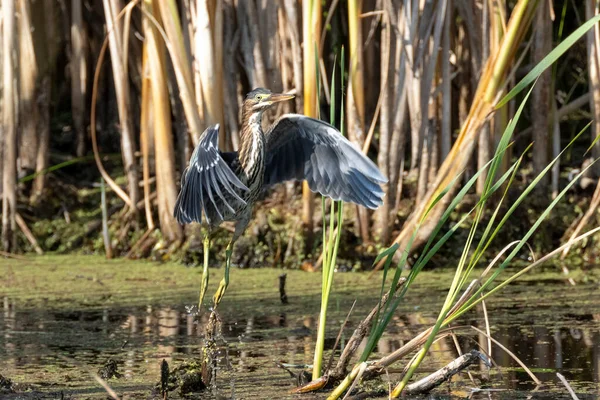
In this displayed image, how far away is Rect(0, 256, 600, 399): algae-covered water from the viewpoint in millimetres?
3881

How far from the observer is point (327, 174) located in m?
4.37

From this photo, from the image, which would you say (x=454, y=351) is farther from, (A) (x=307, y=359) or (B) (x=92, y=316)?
(B) (x=92, y=316)

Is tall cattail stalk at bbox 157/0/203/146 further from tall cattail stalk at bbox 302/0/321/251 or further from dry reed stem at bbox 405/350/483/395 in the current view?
dry reed stem at bbox 405/350/483/395

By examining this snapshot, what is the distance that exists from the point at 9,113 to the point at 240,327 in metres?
2.49

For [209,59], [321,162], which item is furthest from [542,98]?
[321,162]

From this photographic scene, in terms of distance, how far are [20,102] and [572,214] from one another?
3625 millimetres

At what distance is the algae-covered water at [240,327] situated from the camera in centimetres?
388

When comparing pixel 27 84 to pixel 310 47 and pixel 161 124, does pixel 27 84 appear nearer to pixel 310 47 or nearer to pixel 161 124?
pixel 161 124

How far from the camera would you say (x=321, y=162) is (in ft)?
14.6

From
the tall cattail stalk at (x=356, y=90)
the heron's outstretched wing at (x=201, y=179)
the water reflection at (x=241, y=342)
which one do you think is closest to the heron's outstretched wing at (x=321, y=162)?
the heron's outstretched wing at (x=201, y=179)

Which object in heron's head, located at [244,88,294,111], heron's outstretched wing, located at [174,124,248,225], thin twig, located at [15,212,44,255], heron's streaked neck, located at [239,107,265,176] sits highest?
heron's head, located at [244,88,294,111]

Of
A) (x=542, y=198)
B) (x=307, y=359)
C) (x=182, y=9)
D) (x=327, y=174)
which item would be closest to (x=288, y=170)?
(x=327, y=174)

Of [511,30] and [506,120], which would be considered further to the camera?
[506,120]

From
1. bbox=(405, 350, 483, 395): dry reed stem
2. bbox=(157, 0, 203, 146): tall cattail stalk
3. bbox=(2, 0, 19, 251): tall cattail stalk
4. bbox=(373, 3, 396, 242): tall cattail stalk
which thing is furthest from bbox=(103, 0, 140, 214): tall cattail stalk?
bbox=(405, 350, 483, 395): dry reed stem
